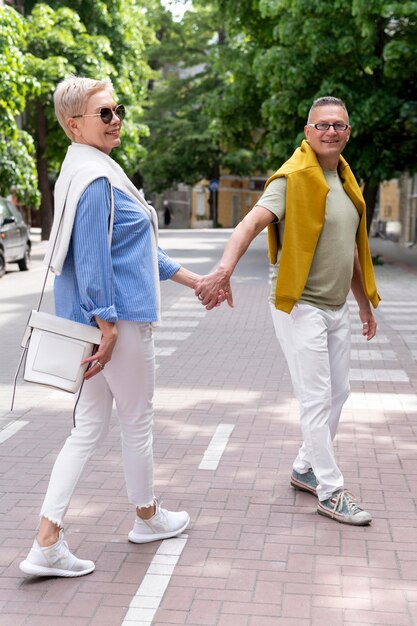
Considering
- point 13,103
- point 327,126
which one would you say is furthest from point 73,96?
point 13,103

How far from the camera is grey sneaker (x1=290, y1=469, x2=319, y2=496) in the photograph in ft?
16.7

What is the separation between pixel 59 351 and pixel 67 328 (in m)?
0.10

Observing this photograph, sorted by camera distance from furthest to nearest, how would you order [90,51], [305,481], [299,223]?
[90,51]
[305,481]
[299,223]

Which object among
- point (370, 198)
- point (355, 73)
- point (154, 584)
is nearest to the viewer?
point (154, 584)

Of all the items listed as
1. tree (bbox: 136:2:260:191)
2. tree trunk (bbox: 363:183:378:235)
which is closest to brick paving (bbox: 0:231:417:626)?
tree trunk (bbox: 363:183:378:235)

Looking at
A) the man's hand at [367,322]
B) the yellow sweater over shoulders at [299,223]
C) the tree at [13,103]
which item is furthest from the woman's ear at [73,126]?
the tree at [13,103]

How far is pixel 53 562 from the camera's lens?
12.8 ft

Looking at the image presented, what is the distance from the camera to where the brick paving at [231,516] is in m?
3.68

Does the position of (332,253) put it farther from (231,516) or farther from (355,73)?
(355,73)

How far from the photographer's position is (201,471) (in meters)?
5.59

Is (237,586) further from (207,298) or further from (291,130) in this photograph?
(291,130)

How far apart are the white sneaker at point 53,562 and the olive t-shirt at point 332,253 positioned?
1.65 meters

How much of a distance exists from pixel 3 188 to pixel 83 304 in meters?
21.1

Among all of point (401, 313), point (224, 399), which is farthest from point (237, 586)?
point (401, 313)
